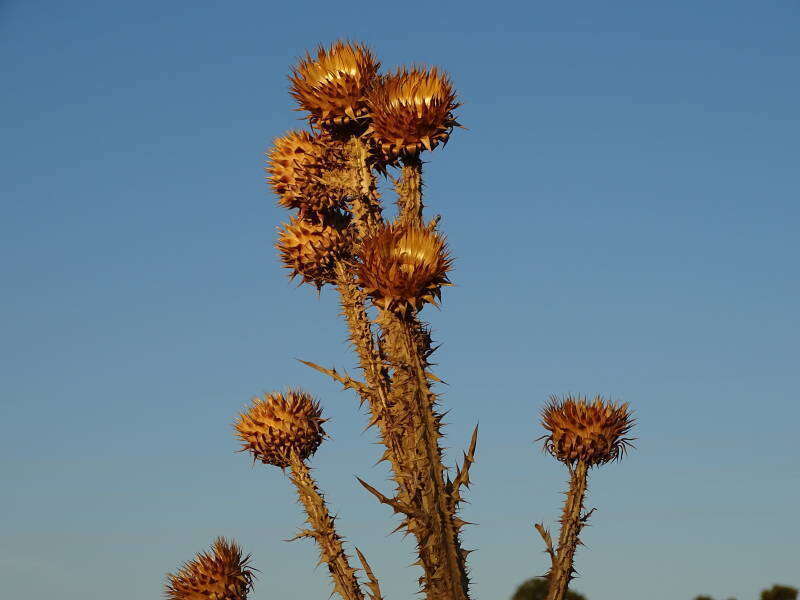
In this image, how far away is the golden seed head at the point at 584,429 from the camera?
11.3 metres

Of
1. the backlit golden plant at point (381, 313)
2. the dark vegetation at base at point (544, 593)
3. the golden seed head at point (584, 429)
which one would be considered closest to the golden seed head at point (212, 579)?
the backlit golden plant at point (381, 313)

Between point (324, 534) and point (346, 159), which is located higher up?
point (346, 159)

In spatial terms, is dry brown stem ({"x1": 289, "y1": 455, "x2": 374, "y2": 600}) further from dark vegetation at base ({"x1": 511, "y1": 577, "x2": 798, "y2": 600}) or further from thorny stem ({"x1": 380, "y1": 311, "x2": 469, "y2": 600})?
dark vegetation at base ({"x1": 511, "y1": 577, "x2": 798, "y2": 600})

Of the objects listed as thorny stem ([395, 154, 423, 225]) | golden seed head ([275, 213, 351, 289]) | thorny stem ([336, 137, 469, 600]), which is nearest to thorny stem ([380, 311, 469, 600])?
thorny stem ([336, 137, 469, 600])

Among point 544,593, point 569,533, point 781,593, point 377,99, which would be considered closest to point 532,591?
point 544,593

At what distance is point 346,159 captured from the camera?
37.0 feet

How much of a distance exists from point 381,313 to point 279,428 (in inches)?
106

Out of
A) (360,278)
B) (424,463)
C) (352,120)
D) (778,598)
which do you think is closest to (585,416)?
(424,463)

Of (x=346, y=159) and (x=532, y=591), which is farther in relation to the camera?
(x=532, y=591)

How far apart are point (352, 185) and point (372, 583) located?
409 cm

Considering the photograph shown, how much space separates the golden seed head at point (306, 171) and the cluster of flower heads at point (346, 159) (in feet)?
0.04

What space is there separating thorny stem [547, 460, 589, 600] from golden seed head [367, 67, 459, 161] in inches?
155

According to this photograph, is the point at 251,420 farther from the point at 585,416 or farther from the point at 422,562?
the point at 585,416

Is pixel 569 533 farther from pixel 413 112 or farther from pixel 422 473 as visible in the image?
pixel 413 112
